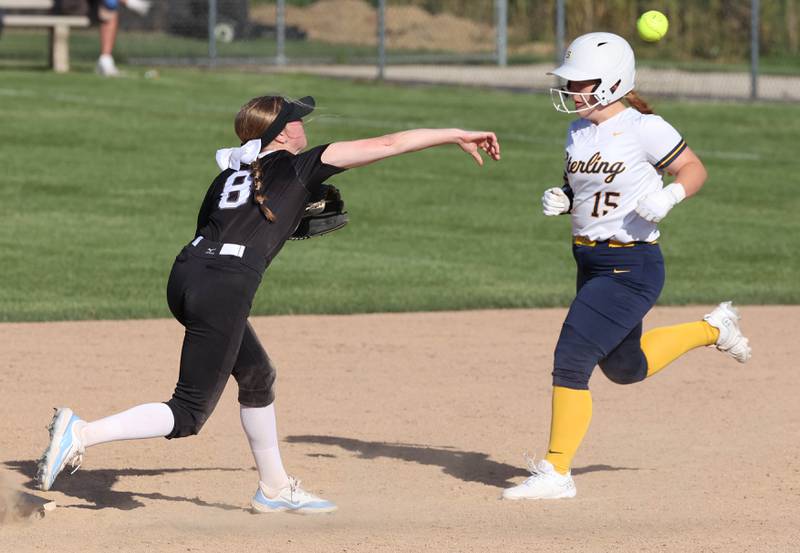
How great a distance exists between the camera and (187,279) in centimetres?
620

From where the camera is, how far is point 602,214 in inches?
270

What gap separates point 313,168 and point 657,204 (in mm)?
1466

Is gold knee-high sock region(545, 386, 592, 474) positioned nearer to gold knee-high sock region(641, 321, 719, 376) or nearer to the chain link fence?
gold knee-high sock region(641, 321, 719, 376)

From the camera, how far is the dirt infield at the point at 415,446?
20.7ft

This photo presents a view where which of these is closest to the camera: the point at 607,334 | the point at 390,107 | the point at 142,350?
the point at 607,334

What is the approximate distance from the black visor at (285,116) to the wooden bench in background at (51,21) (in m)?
17.7

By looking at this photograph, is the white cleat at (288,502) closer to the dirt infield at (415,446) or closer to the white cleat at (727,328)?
the dirt infield at (415,446)

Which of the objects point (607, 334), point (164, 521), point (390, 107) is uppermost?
point (607, 334)

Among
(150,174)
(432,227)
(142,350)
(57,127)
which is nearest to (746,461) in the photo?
(142,350)

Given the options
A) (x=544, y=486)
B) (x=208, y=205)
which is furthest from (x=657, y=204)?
(x=208, y=205)

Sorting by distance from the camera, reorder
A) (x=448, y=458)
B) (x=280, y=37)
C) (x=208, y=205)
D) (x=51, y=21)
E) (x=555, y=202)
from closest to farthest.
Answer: (x=208, y=205), (x=555, y=202), (x=448, y=458), (x=51, y=21), (x=280, y=37)

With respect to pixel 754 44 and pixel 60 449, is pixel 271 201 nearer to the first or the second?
pixel 60 449

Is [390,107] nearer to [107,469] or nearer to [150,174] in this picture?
[150,174]

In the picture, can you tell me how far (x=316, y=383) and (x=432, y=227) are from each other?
20.4ft
